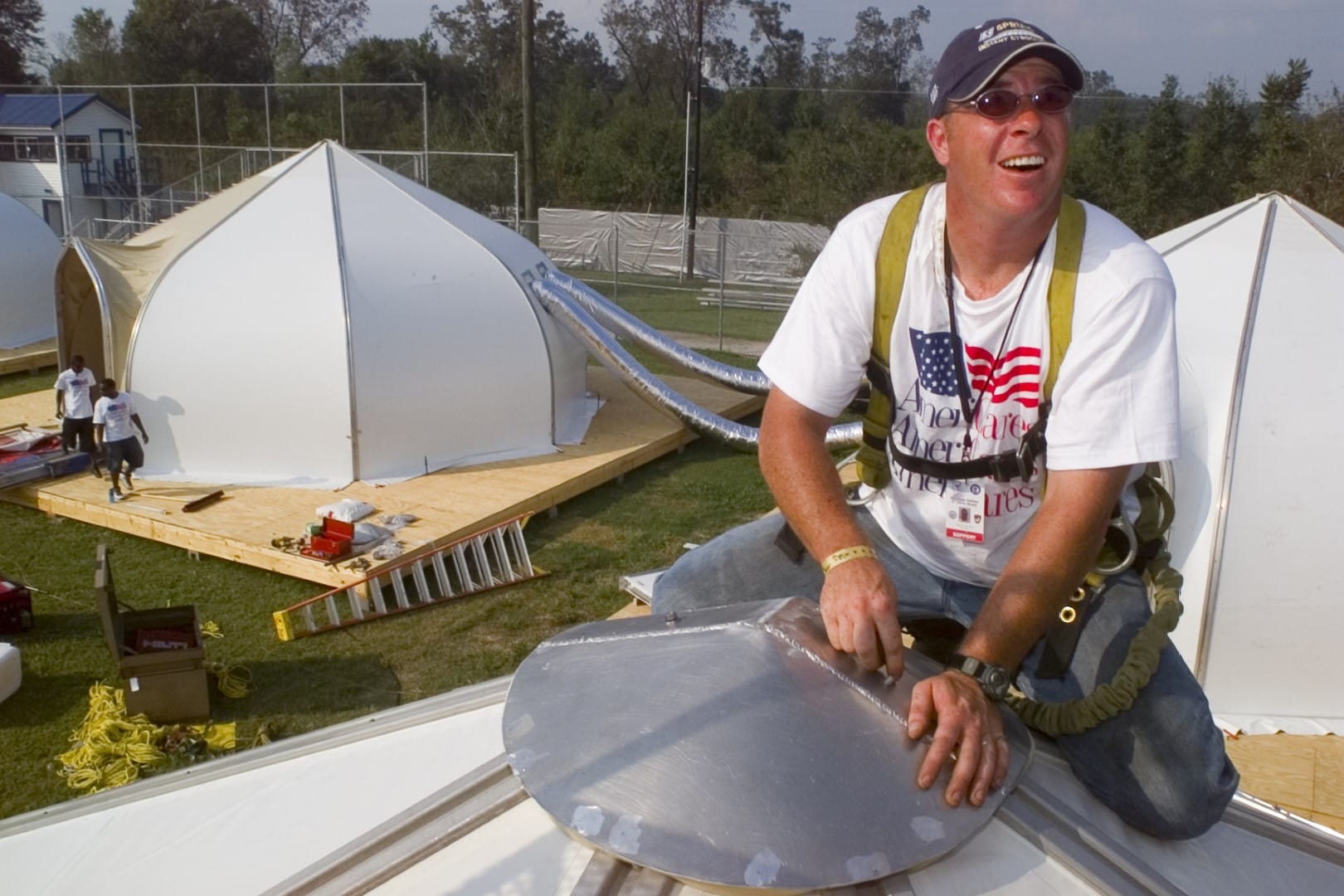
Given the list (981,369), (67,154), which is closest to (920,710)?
(981,369)

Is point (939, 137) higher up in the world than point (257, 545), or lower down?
higher up

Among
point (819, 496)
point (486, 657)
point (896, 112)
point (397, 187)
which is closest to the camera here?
point (819, 496)

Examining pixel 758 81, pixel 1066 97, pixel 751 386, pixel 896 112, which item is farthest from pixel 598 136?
pixel 1066 97

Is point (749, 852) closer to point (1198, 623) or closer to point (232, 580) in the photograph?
point (1198, 623)

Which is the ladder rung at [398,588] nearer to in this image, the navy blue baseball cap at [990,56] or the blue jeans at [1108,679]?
the blue jeans at [1108,679]

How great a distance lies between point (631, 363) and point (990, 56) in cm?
1004

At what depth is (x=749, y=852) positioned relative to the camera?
68.8 inches

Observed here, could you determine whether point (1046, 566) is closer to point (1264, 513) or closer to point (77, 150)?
point (1264, 513)

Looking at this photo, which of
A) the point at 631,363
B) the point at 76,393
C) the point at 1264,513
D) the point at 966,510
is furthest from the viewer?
the point at 631,363

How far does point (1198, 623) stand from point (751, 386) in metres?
7.07

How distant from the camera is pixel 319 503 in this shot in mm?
9602

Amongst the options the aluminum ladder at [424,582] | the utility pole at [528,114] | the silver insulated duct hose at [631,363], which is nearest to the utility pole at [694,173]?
the utility pole at [528,114]

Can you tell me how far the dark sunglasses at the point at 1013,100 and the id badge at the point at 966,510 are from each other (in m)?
0.80

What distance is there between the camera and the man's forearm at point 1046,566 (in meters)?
2.13
